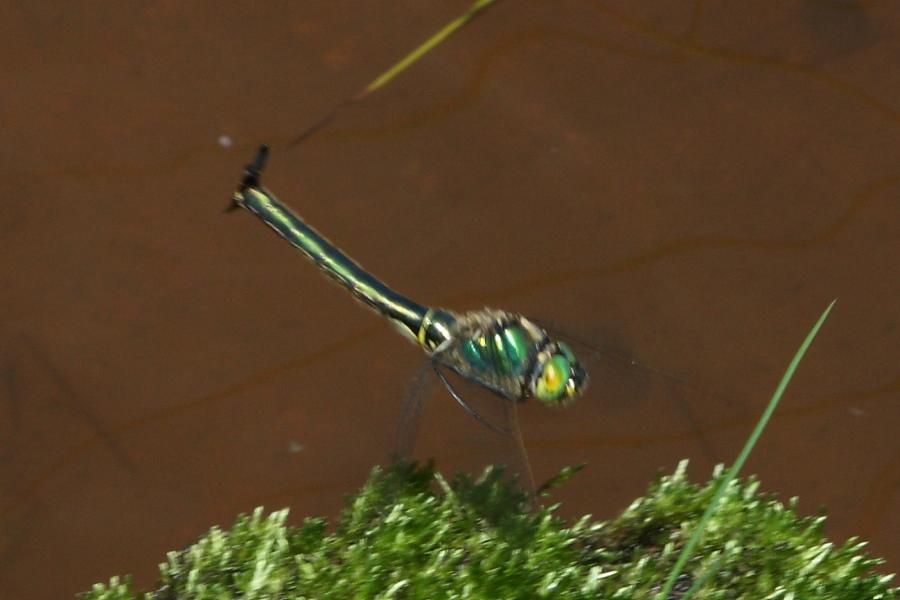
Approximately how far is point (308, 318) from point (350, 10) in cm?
63

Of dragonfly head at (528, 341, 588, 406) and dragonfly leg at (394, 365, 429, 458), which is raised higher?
dragonfly leg at (394, 365, 429, 458)

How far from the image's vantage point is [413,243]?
7.27ft

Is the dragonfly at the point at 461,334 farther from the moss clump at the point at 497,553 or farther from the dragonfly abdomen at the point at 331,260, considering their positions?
the moss clump at the point at 497,553

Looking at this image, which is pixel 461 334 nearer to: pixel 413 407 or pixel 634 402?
pixel 413 407

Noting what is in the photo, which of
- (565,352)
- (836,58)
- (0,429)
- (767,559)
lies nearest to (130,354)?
(0,429)

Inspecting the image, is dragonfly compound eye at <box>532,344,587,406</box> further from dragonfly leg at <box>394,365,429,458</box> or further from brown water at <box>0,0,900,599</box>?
dragonfly leg at <box>394,365,429,458</box>

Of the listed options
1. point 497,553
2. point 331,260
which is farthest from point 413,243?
point 497,553

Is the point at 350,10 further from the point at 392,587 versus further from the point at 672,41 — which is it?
the point at 392,587

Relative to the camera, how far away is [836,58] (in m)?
2.48

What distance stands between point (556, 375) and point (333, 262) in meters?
0.44

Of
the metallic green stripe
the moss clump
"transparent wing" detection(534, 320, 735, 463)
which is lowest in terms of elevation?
the moss clump

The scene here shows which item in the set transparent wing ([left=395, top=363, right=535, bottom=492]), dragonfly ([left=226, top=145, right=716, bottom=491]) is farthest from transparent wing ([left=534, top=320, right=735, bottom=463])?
transparent wing ([left=395, top=363, right=535, bottom=492])

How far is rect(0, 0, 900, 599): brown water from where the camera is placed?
2.05 meters

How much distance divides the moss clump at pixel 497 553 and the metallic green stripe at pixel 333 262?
487 millimetres
